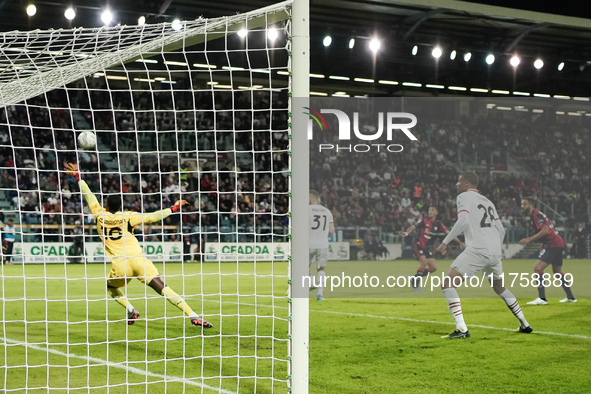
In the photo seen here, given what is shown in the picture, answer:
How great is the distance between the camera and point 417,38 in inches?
850

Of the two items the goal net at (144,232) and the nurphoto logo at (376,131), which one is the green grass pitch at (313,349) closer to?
the goal net at (144,232)

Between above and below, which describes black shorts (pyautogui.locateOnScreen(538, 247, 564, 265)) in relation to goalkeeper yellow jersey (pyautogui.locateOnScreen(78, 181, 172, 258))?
below

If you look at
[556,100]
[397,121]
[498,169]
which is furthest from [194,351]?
[556,100]

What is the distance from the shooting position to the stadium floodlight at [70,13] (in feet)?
55.5

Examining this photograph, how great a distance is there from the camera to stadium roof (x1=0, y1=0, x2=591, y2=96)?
674 inches

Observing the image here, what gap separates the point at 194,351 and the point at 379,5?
1425cm

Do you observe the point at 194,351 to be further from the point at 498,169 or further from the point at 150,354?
the point at 498,169

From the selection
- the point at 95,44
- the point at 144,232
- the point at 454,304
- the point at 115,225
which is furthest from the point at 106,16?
the point at 454,304

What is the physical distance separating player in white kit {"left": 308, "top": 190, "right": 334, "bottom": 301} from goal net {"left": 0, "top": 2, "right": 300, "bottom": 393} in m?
0.79

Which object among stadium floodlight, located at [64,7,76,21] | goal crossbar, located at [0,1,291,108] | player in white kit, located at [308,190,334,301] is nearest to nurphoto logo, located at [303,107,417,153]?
stadium floodlight, located at [64,7,76,21]

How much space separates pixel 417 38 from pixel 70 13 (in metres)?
11.4

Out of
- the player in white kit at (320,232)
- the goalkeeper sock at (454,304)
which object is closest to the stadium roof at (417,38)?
the player in white kit at (320,232)

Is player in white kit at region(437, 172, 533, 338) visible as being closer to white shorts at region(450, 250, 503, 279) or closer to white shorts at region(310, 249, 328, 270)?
white shorts at region(450, 250, 503, 279)

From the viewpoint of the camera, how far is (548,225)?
10188 mm
